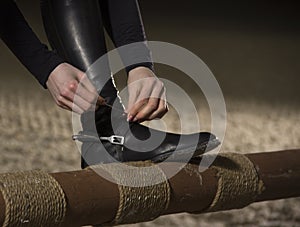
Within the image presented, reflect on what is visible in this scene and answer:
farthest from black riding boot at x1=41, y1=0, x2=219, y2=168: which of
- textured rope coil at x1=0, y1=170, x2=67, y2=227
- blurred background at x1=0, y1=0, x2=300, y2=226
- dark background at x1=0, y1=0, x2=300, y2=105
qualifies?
dark background at x1=0, y1=0, x2=300, y2=105

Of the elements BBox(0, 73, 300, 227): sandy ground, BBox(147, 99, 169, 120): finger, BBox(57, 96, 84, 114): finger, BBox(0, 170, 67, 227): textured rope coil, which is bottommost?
BBox(0, 73, 300, 227): sandy ground

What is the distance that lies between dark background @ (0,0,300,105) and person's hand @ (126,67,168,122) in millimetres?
1045

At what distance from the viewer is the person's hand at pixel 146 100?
2.44ft

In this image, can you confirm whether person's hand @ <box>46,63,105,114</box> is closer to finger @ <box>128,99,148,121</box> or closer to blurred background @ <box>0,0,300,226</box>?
finger @ <box>128,99,148,121</box>

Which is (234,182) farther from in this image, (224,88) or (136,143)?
(224,88)

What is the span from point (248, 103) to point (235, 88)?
2.3 inches

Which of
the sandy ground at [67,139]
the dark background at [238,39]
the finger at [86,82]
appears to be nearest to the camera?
the finger at [86,82]

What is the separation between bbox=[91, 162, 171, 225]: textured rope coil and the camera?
0.72 m

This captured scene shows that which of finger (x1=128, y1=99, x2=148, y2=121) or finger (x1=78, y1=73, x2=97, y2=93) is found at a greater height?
finger (x1=78, y1=73, x2=97, y2=93)

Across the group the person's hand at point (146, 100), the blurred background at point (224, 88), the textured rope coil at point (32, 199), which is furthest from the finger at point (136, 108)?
the blurred background at point (224, 88)

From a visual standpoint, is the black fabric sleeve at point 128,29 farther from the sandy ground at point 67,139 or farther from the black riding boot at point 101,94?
the sandy ground at point 67,139

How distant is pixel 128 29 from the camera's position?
82cm

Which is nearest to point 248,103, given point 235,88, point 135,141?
point 235,88

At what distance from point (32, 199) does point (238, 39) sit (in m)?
1.37
